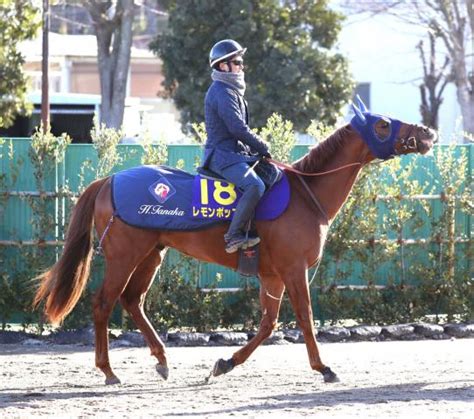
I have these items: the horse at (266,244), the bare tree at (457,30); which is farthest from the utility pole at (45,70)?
the horse at (266,244)

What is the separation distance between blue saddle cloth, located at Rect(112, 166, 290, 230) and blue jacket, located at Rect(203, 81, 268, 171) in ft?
0.82

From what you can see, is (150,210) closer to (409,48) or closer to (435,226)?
(435,226)

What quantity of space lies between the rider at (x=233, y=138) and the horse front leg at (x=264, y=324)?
594 millimetres

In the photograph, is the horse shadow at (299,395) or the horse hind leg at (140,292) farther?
the horse hind leg at (140,292)

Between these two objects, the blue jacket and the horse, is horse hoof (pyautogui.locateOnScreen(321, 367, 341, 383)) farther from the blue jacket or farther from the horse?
the blue jacket

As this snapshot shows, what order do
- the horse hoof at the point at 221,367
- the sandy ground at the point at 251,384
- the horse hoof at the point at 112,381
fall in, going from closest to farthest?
the sandy ground at the point at 251,384 < the horse hoof at the point at 112,381 < the horse hoof at the point at 221,367

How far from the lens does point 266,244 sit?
971 centimetres

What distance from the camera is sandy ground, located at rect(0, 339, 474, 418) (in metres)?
8.20

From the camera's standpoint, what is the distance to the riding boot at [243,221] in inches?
372

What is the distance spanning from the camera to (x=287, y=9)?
97.6ft

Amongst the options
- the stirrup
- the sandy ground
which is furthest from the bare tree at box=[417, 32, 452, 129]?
the stirrup

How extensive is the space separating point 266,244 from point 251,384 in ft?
3.86

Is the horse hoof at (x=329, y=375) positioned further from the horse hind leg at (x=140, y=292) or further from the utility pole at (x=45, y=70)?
the utility pole at (x=45, y=70)

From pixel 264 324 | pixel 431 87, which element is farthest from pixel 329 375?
pixel 431 87
